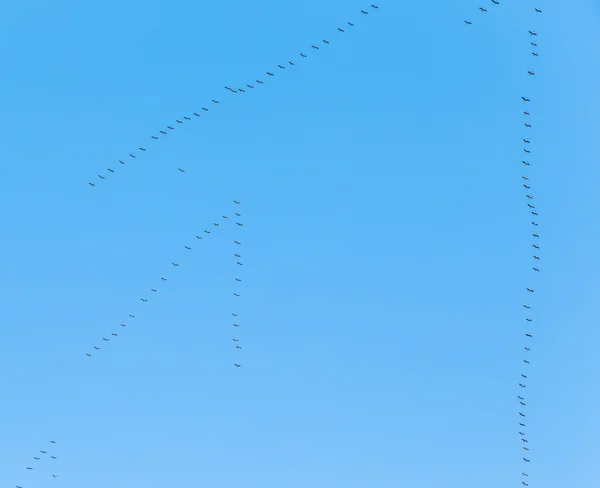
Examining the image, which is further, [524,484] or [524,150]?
[524,150]

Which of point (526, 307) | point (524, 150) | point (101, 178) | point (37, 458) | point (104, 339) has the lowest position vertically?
point (37, 458)

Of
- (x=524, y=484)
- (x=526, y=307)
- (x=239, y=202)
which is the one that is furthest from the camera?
(x=239, y=202)

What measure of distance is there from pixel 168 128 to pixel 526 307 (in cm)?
2630

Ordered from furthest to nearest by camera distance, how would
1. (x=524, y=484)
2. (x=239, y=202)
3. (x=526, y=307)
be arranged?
(x=239, y=202)
(x=526, y=307)
(x=524, y=484)

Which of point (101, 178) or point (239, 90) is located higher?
point (239, 90)

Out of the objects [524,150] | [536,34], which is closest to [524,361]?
[524,150]

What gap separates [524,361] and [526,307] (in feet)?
11.0

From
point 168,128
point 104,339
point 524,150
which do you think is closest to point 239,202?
point 168,128

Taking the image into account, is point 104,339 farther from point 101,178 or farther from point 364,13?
point 364,13

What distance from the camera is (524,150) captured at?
5562 centimetres

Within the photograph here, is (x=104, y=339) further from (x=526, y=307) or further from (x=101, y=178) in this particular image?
(x=526, y=307)

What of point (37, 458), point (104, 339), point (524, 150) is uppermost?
point (524, 150)

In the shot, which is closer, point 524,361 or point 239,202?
point 524,361

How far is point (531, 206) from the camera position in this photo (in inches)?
2181
